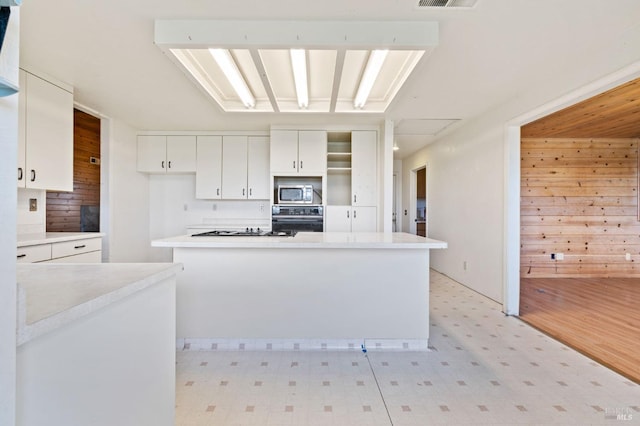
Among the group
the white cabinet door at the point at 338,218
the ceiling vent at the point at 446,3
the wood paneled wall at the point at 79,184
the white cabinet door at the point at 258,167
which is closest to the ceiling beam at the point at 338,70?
the ceiling vent at the point at 446,3

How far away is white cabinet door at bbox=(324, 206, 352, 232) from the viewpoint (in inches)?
164

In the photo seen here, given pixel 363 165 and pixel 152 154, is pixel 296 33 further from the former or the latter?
pixel 152 154

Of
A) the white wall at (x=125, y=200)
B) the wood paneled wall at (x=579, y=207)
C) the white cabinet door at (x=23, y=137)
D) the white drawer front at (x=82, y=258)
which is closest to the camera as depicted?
the white cabinet door at (x=23, y=137)

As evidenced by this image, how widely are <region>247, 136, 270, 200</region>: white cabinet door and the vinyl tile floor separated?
2663 millimetres

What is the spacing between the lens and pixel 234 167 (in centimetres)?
451

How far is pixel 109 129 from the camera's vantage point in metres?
3.89

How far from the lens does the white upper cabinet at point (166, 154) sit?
4.45 meters

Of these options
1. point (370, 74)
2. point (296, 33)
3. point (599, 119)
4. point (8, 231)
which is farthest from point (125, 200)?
point (599, 119)

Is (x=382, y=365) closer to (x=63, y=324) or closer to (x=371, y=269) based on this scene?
(x=371, y=269)

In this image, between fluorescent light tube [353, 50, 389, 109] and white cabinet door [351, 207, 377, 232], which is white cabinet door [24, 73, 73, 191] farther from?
white cabinet door [351, 207, 377, 232]

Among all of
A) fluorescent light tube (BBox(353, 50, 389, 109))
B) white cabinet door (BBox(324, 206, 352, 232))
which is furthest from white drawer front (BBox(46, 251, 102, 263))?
fluorescent light tube (BBox(353, 50, 389, 109))

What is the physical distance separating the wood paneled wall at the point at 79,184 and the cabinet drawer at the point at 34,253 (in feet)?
6.29

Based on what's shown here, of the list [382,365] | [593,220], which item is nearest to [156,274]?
[382,365]

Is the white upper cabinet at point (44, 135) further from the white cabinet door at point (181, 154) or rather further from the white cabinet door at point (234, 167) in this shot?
the white cabinet door at point (234, 167)
